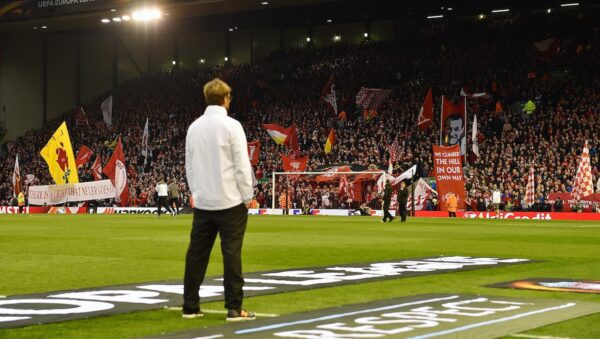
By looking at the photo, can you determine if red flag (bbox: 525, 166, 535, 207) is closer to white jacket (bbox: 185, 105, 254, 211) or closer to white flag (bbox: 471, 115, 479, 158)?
white flag (bbox: 471, 115, 479, 158)

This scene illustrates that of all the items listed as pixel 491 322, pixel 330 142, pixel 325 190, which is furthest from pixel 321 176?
pixel 491 322

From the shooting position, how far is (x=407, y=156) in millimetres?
49469

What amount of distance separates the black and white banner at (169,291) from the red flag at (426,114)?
118 feet

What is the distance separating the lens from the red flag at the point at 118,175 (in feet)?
172

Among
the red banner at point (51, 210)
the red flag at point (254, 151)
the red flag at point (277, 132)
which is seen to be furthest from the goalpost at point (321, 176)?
the red banner at point (51, 210)

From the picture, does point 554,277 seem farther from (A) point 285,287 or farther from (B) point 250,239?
(B) point 250,239

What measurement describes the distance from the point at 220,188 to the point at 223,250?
0.57m

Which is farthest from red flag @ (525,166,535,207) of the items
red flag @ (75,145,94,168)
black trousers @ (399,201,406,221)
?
red flag @ (75,145,94,168)

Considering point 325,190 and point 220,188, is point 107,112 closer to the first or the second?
point 325,190

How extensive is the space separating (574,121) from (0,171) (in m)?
39.9

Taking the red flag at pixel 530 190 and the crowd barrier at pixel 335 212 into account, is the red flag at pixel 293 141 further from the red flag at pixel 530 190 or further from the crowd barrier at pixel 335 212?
the red flag at pixel 530 190

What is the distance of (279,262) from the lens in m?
15.3

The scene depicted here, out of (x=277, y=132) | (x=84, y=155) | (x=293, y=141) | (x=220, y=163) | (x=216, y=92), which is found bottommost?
(x=220, y=163)

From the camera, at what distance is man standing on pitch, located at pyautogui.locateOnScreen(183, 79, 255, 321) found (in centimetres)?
834
